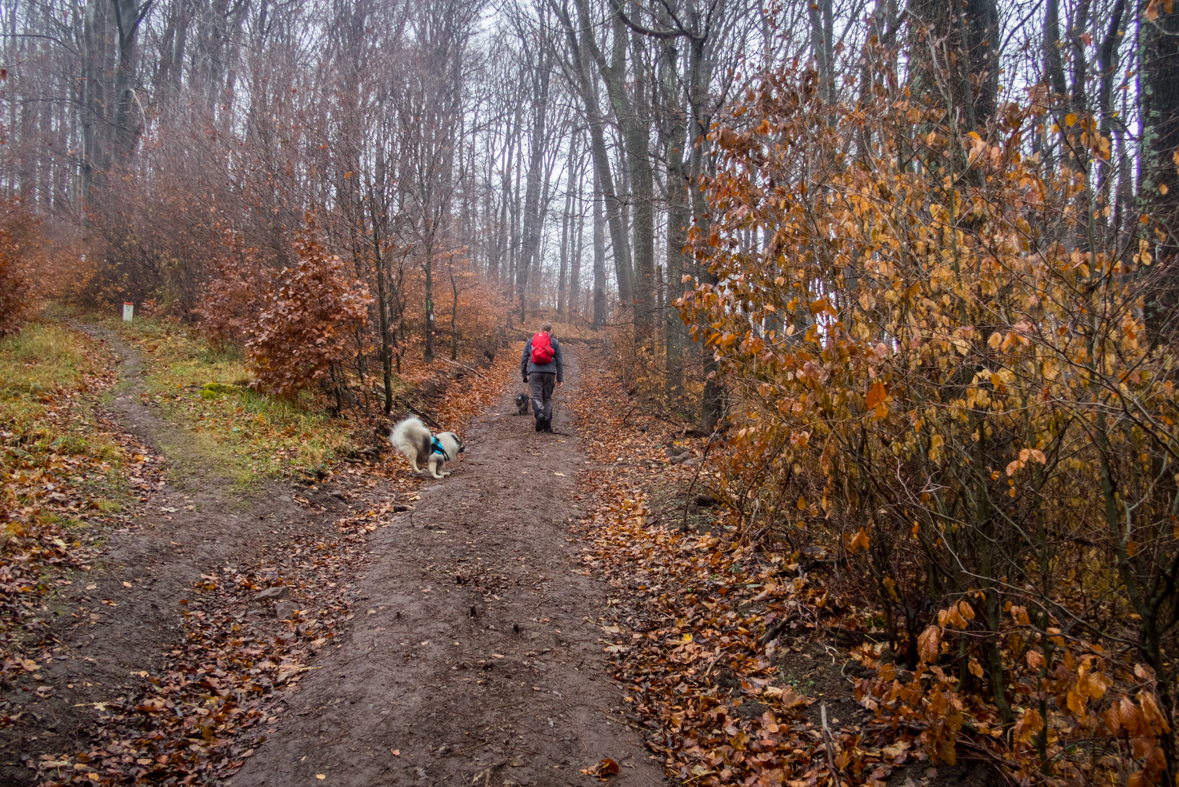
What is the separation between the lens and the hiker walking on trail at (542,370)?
12.8 metres

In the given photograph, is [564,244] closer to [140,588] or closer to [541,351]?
[541,351]

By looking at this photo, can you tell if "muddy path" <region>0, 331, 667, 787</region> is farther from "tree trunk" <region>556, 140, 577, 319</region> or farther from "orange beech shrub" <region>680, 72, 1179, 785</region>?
"tree trunk" <region>556, 140, 577, 319</region>

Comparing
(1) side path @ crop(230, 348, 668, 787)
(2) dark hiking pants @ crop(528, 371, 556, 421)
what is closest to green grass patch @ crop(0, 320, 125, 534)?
(1) side path @ crop(230, 348, 668, 787)

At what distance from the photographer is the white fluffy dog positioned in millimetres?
9727

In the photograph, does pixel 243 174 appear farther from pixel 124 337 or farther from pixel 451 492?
pixel 451 492

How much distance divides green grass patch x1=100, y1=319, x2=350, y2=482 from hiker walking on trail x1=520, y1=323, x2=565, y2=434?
3.74 metres

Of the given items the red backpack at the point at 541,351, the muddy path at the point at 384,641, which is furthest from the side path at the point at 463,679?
the red backpack at the point at 541,351

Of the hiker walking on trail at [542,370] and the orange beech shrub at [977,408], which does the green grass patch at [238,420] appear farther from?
the orange beech shrub at [977,408]

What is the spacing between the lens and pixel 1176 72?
5.16 metres

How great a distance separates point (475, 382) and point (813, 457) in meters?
15.3

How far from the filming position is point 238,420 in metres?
9.84

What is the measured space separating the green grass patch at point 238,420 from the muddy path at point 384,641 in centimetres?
43

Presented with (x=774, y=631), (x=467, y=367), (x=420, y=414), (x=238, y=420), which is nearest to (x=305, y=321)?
(x=238, y=420)

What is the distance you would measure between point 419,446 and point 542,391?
3.63 m
